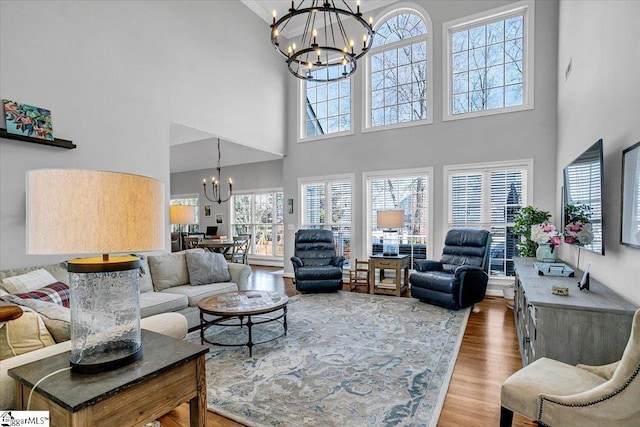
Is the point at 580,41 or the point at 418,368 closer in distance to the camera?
the point at 418,368

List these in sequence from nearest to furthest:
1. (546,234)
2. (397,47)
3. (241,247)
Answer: (546,234) < (397,47) < (241,247)

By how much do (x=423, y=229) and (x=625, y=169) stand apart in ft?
12.8

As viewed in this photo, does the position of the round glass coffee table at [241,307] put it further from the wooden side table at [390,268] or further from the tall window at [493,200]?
the tall window at [493,200]

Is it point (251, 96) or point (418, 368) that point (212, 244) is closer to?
point (251, 96)

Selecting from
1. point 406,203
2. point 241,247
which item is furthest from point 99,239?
point 241,247

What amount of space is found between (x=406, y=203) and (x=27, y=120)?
211 inches

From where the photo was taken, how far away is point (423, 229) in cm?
592

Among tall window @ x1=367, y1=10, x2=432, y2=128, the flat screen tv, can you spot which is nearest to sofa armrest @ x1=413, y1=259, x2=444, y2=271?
the flat screen tv

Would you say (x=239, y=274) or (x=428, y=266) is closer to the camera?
(x=239, y=274)

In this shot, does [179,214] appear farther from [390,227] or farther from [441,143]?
[441,143]

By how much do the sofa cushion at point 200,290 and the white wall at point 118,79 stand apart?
1.39 metres

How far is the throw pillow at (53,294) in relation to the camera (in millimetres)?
2369

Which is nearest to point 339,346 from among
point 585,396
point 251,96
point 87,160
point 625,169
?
point 585,396

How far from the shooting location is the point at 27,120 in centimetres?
324
